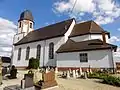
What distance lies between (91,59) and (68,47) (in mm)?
5237

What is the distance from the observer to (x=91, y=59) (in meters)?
21.7

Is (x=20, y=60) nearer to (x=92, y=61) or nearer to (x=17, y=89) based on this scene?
(x=92, y=61)

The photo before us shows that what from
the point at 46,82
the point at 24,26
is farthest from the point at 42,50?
the point at 46,82

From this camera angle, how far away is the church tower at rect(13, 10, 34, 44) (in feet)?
133

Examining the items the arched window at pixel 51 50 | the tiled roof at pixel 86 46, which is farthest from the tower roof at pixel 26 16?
the tiled roof at pixel 86 46

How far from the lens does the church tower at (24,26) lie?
133 ft

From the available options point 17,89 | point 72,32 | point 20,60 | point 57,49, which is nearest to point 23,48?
point 20,60

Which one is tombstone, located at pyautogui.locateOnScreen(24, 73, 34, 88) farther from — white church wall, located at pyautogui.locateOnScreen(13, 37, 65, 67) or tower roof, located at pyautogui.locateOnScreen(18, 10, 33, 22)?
tower roof, located at pyautogui.locateOnScreen(18, 10, 33, 22)

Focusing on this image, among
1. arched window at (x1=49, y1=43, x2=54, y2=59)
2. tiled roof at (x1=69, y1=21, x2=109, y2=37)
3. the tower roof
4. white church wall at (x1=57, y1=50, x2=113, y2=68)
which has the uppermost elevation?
the tower roof

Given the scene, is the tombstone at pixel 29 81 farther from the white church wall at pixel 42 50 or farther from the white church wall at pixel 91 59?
the white church wall at pixel 42 50

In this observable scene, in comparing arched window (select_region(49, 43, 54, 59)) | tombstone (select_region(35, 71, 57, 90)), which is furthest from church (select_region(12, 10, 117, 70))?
tombstone (select_region(35, 71, 57, 90))

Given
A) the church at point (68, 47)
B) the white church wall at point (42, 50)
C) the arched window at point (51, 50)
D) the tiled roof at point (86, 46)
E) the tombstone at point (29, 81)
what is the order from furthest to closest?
the arched window at point (51, 50) < the white church wall at point (42, 50) < the church at point (68, 47) < the tiled roof at point (86, 46) < the tombstone at point (29, 81)

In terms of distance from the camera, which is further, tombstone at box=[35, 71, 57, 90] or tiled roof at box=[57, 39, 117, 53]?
tiled roof at box=[57, 39, 117, 53]

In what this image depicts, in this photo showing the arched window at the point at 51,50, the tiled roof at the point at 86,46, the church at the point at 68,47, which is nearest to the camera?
the tiled roof at the point at 86,46
